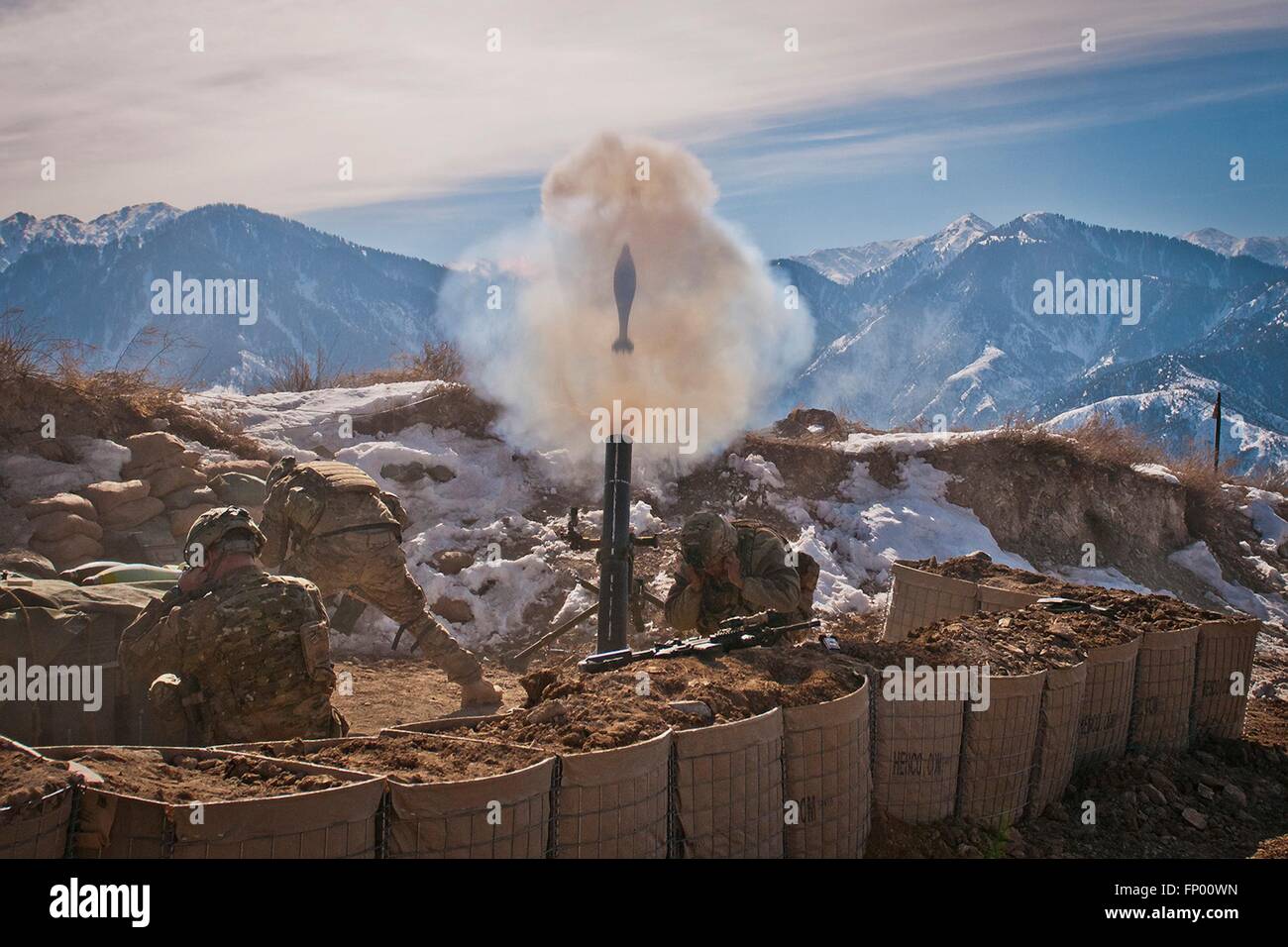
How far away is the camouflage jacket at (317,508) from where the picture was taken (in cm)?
873

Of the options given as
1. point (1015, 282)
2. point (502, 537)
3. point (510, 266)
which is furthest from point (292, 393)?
point (1015, 282)

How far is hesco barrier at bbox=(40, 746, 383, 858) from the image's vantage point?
3.56 meters

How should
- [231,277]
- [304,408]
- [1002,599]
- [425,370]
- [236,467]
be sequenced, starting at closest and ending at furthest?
1. [1002,599]
2. [236,467]
3. [304,408]
4. [425,370]
5. [231,277]

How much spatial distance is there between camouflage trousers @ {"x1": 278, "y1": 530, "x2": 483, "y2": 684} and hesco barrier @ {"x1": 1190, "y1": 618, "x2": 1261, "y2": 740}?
5.35 meters

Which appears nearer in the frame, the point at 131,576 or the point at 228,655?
the point at 228,655

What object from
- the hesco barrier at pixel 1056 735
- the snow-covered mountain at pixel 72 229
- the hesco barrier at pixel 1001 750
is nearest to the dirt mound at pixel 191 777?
the hesco barrier at pixel 1001 750

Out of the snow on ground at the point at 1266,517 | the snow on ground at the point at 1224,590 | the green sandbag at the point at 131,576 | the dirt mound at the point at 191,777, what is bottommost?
the snow on ground at the point at 1224,590

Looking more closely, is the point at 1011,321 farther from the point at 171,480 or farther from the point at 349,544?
the point at 349,544

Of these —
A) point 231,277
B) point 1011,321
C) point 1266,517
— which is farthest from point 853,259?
point 1266,517

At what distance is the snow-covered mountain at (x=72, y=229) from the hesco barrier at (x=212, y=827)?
12567 cm

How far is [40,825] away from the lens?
3477 mm

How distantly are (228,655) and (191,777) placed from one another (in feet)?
5.73

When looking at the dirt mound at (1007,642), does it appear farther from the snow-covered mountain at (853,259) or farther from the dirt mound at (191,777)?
the snow-covered mountain at (853,259)

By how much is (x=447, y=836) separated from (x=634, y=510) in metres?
9.72
